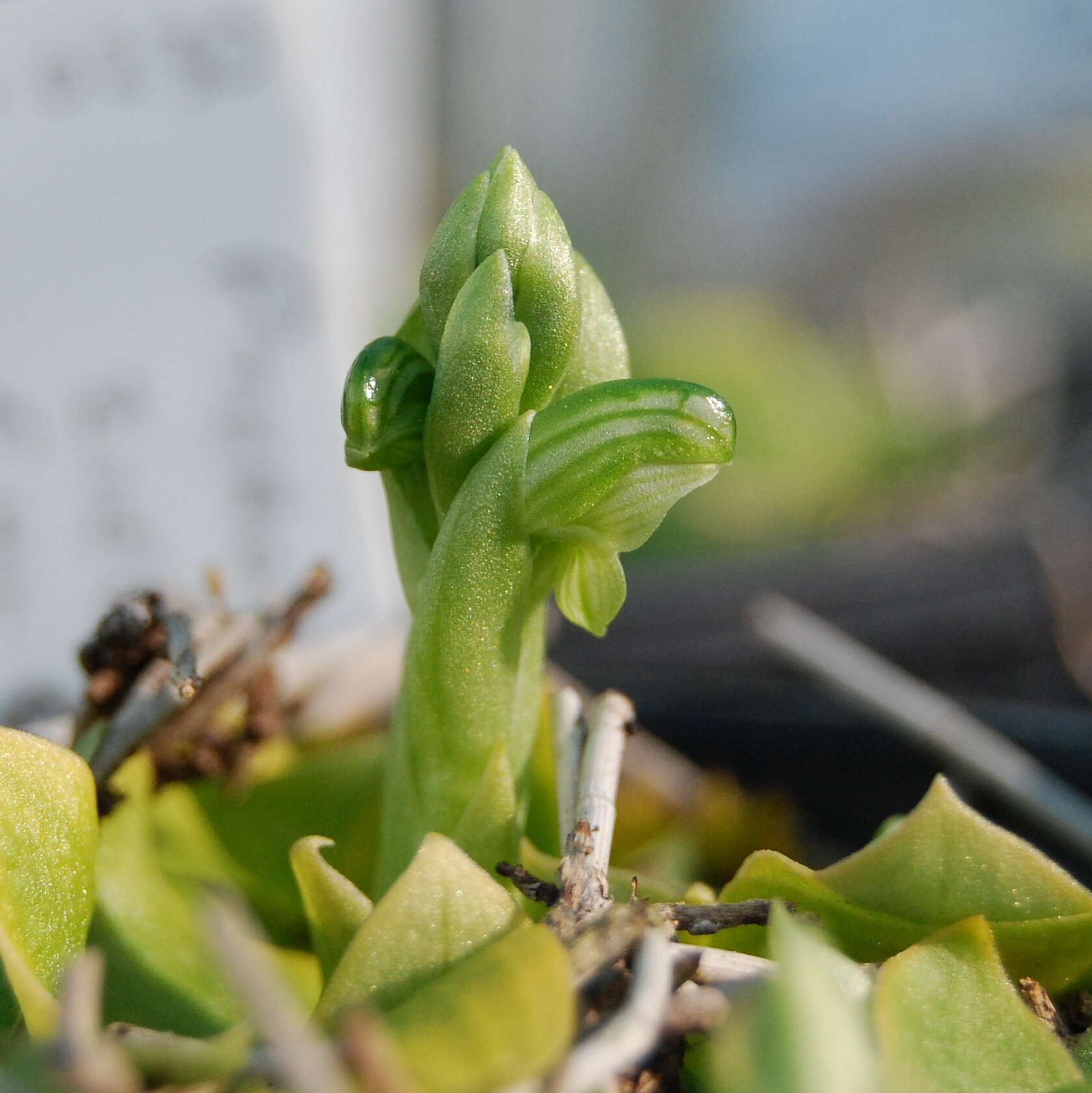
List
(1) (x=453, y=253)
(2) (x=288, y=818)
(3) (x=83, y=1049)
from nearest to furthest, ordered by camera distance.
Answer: (3) (x=83, y=1049), (1) (x=453, y=253), (2) (x=288, y=818)

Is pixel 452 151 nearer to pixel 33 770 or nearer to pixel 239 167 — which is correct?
pixel 239 167

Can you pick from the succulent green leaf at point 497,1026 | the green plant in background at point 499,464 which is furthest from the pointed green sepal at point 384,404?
the succulent green leaf at point 497,1026

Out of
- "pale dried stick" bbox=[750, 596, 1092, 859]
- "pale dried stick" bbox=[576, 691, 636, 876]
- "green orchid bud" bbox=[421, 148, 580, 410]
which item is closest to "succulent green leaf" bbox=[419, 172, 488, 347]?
"green orchid bud" bbox=[421, 148, 580, 410]

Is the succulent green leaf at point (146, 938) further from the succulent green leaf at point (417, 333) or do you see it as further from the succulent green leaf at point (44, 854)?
the succulent green leaf at point (417, 333)

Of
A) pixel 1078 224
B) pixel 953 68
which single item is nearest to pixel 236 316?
pixel 1078 224

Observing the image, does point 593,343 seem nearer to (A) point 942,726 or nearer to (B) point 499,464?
(B) point 499,464

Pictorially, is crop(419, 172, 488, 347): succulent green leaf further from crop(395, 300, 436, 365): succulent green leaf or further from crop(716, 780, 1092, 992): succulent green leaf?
crop(716, 780, 1092, 992): succulent green leaf

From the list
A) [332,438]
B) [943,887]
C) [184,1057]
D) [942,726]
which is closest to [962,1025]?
[943,887]
